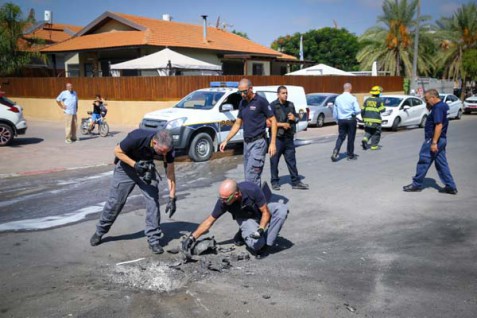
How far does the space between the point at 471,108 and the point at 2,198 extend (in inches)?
1164

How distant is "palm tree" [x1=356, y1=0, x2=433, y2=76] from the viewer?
37250mm

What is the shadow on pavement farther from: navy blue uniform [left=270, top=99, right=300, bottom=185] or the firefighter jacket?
the firefighter jacket

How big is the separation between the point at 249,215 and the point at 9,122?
1155 centimetres

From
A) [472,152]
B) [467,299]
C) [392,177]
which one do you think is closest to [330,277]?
[467,299]

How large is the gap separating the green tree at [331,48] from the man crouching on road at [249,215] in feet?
186

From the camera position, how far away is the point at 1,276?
15.7ft

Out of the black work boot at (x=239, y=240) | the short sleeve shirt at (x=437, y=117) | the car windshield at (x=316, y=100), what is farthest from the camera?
the car windshield at (x=316, y=100)

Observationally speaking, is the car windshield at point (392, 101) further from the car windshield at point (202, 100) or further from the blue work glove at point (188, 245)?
the blue work glove at point (188, 245)

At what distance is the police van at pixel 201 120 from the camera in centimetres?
1182

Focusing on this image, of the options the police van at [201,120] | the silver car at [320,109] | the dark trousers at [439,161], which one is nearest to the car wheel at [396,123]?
the silver car at [320,109]

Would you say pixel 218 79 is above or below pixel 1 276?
above

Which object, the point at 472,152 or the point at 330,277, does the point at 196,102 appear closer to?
the point at 472,152

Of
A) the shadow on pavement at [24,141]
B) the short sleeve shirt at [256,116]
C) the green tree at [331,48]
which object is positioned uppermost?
the green tree at [331,48]

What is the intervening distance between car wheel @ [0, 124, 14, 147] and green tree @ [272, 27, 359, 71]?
49656 mm
